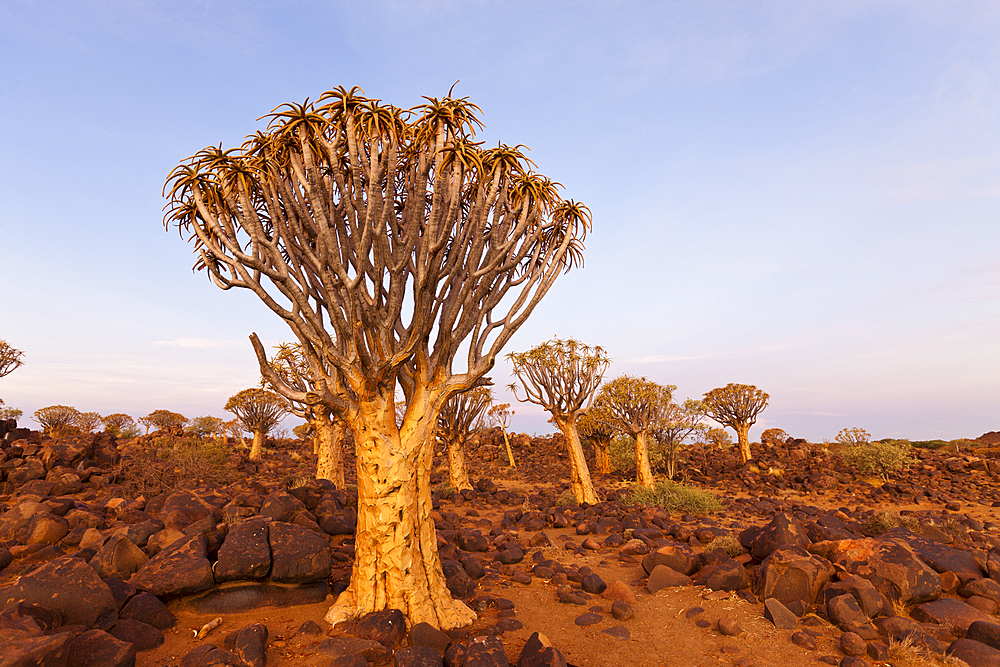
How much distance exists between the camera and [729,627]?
22.2 ft

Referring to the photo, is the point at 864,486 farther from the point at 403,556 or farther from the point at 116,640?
the point at 116,640

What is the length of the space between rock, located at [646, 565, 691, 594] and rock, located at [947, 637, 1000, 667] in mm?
3734

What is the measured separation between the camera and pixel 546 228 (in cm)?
866

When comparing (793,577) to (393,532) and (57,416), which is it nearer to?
(393,532)

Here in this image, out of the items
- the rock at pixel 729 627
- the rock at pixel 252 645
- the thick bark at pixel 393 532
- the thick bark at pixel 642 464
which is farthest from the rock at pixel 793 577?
the thick bark at pixel 642 464

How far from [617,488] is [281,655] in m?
18.2

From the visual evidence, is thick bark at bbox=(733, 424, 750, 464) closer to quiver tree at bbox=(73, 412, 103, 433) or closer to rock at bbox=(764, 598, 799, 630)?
rock at bbox=(764, 598, 799, 630)

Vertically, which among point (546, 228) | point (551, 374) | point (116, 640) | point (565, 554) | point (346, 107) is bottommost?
point (565, 554)

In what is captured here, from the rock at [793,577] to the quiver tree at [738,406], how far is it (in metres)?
22.8

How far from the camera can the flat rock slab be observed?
6586mm

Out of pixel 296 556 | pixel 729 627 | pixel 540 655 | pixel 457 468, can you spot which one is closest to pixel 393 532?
pixel 296 556

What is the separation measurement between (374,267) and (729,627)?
24.0 feet

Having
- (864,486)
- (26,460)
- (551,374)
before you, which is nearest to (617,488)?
(551,374)

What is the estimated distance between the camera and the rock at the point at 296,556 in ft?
23.1
